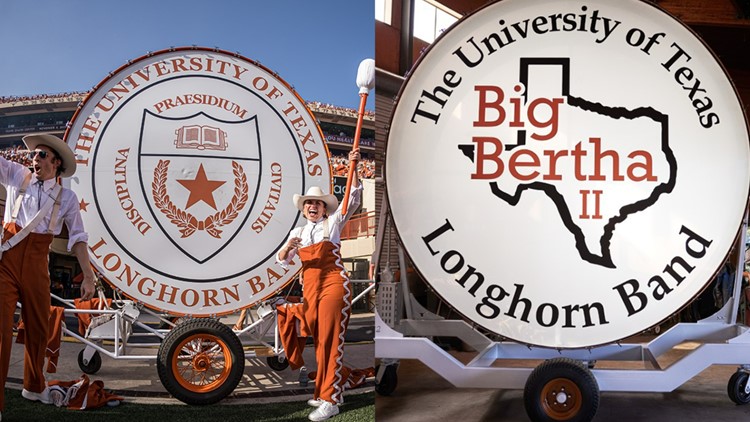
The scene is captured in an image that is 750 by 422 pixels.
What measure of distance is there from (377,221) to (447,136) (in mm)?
483

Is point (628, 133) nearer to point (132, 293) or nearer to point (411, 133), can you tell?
point (411, 133)

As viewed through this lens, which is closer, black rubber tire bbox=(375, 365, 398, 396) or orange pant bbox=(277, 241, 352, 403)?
orange pant bbox=(277, 241, 352, 403)

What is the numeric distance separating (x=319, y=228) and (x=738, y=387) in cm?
210

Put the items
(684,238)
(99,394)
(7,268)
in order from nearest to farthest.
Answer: (7,268) → (99,394) → (684,238)

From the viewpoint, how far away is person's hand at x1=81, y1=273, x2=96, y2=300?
2.29 metres

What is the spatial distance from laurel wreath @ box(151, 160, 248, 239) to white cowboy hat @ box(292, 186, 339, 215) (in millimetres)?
212

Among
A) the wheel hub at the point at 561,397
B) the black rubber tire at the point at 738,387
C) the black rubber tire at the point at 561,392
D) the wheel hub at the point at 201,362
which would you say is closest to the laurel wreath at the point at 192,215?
the wheel hub at the point at 201,362

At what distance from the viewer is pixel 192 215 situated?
94.7 inches

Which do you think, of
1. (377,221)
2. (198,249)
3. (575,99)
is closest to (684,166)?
(575,99)

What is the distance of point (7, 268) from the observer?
2.14 m

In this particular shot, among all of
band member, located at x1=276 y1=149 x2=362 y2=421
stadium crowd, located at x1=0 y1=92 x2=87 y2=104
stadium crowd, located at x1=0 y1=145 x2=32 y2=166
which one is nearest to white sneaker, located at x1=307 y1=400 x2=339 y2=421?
band member, located at x1=276 y1=149 x2=362 y2=421

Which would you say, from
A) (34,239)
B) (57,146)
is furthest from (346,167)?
(34,239)

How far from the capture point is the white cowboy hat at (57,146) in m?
2.20

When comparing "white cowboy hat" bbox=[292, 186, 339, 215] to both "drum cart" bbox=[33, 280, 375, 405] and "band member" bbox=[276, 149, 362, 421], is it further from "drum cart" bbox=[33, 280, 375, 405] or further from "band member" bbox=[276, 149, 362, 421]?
"drum cart" bbox=[33, 280, 375, 405]
